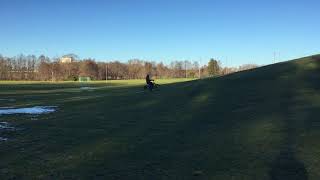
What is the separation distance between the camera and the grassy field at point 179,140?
43.5ft

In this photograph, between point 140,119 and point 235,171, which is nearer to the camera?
point 235,171

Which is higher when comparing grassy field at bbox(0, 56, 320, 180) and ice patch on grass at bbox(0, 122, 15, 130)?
grassy field at bbox(0, 56, 320, 180)

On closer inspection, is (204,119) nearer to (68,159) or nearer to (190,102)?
(190,102)

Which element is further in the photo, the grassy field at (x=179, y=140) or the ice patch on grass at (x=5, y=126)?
the ice patch on grass at (x=5, y=126)

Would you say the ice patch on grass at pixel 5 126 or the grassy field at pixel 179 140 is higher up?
the grassy field at pixel 179 140

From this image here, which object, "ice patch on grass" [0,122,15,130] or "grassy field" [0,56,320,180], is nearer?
"grassy field" [0,56,320,180]

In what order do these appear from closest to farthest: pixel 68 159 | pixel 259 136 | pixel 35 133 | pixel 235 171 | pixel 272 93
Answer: pixel 235 171 → pixel 68 159 → pixel 259 136 → pixel 35 133 → pixel 272 93

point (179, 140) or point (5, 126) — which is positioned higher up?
point (179, 140)

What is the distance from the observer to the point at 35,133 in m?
21.4

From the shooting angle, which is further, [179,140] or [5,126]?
[5,126]

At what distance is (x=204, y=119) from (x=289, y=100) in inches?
308

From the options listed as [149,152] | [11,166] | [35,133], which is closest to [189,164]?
[149,152]

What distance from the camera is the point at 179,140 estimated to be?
18.5m

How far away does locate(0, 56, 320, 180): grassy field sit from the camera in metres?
13.3
